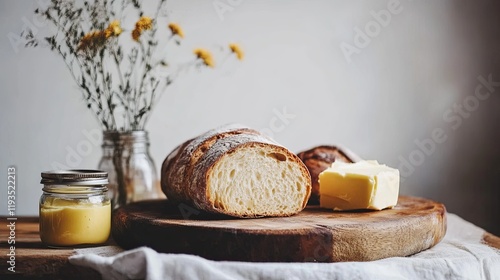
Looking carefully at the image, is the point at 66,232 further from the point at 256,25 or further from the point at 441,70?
the point at 441,70

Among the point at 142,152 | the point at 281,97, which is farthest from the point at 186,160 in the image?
the point at 281,97

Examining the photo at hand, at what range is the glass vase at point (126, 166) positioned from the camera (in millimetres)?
Result: 1920

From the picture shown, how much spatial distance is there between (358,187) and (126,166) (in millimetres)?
760

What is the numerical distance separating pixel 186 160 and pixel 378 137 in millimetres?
1290

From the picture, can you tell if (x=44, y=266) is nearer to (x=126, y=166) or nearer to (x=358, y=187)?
(x=126, y=166)

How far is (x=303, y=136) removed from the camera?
2686mm

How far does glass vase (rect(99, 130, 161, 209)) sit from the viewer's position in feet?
6.30

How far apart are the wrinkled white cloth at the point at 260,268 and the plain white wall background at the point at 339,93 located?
1.28m

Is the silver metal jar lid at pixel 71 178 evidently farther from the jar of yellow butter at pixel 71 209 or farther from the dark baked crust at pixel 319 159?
the dark baked crust at pixel 319 159

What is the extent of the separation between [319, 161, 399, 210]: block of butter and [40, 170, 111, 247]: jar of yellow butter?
608 millimetres

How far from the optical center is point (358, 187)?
1.61 meters

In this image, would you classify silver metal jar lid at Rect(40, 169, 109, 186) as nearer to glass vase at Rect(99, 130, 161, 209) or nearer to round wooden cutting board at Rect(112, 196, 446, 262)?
round wooden cutting board at Rect(112, 196, 446, 262)

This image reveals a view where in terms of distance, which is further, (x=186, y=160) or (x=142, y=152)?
(x=142, y=152)

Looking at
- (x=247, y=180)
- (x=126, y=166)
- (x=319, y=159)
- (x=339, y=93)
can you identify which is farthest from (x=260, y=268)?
(x=339, y=93)
